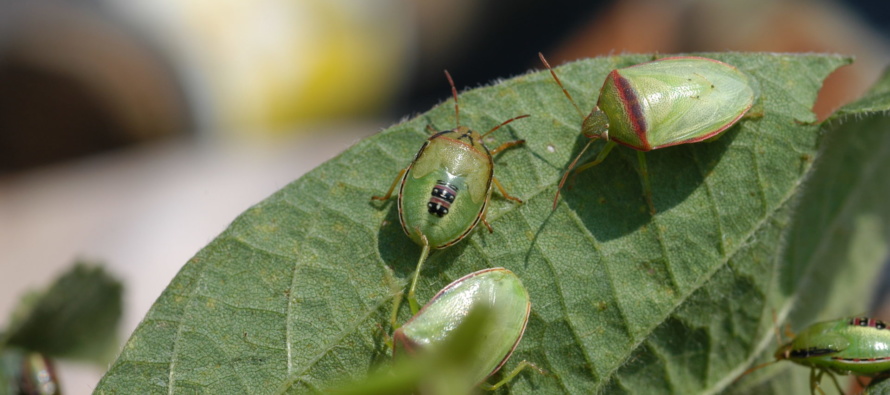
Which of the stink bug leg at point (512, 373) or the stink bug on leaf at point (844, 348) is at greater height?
the stink bug leg at point (512, 373)

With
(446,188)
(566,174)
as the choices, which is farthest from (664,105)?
(446,188)

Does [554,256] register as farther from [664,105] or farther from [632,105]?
[664,105]

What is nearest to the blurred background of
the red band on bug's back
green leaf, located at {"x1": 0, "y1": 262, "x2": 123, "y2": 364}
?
green leaf, located at {"x1": 0, "y1": 262, "x2": 123, "y2": 364}

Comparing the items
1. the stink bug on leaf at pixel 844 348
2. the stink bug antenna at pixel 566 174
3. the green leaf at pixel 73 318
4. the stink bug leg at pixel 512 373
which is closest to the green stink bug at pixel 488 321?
the stink bug leg at pixel 512 373

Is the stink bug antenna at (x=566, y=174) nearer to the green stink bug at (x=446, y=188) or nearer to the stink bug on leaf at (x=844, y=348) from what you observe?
the green stink bug at (x=446, y=188)

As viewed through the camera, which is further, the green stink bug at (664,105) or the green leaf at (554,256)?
the green stink bug at (664,105)

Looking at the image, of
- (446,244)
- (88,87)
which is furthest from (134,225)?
(446,244)

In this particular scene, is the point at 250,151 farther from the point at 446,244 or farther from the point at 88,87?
the point at 446,244
